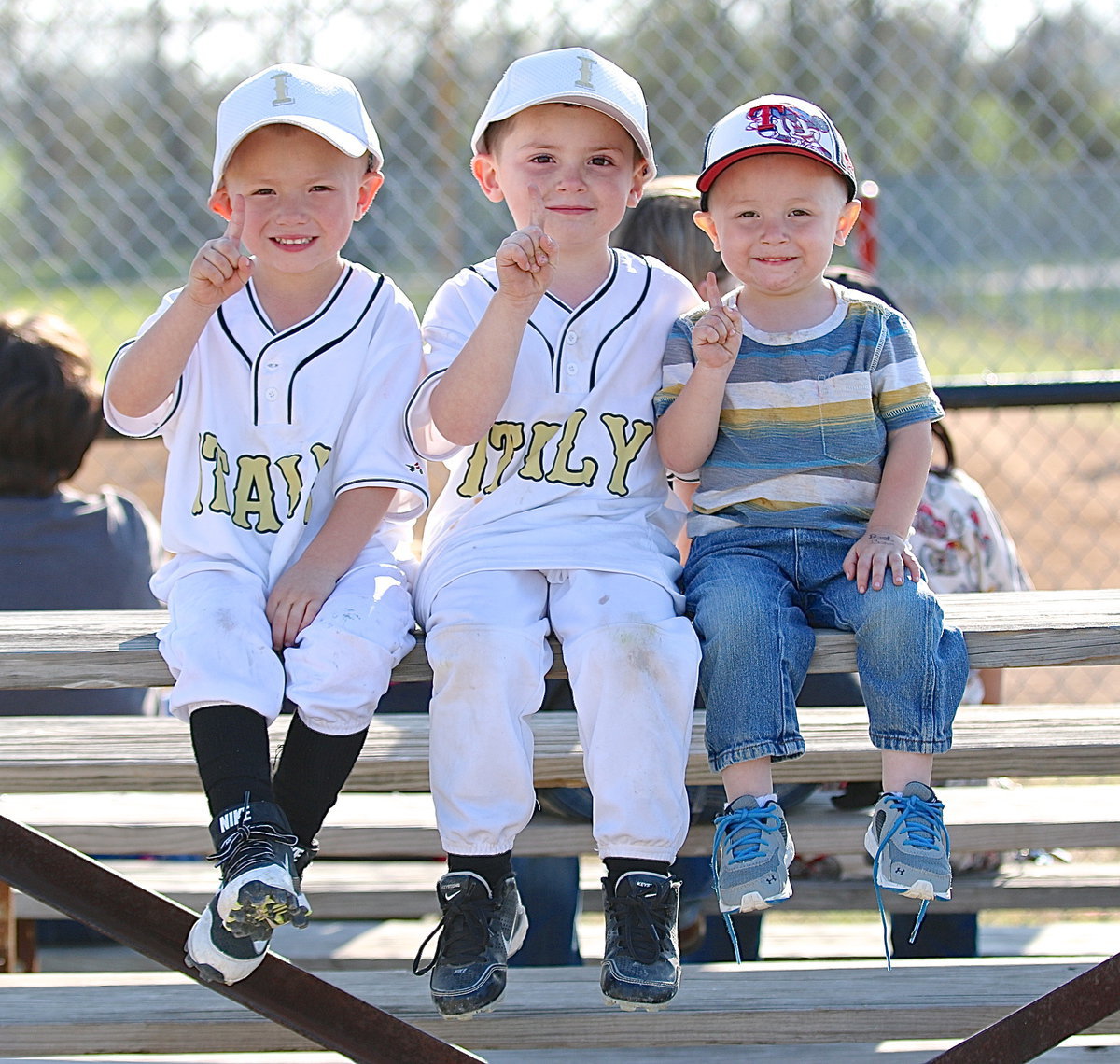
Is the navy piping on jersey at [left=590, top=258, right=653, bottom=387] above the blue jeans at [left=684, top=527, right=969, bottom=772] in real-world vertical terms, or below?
above

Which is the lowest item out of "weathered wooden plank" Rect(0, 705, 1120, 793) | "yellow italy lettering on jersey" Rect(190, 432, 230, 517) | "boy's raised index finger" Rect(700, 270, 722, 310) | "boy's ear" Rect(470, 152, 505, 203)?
"weathered wooden plank" Rect(0, 705, 1120, 793)

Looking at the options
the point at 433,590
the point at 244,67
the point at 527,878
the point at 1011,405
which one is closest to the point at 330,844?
the point at 527,878

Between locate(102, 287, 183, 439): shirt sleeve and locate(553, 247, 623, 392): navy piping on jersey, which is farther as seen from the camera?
locate(553, 247, 623, 392): navy piping on jersey

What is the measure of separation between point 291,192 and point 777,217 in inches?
28.5

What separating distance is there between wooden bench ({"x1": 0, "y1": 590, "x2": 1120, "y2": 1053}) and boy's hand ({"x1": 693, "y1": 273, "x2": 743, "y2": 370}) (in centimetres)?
43

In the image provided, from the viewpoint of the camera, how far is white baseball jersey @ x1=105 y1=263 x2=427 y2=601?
2.16 metres

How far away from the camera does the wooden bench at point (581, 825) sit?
2027 millimetres

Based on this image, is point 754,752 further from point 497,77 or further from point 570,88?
point 497,77

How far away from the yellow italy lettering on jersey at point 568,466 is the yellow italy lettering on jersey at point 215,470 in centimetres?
48

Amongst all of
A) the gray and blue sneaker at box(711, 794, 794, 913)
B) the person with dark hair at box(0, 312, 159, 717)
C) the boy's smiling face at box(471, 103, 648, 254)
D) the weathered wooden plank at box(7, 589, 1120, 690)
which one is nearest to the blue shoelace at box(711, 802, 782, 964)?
the gray and blue sneaker at box(711, 794, 794, 913)

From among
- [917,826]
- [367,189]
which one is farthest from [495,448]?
[917,826]

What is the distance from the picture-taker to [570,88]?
212cm

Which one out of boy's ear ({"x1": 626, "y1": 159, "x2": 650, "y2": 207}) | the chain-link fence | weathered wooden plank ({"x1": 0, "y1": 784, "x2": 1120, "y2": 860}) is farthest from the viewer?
→ the chain-link fence

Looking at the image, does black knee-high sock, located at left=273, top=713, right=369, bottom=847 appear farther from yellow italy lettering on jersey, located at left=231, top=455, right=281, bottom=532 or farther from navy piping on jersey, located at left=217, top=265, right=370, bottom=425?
navy piping on jersey, located at left=217, top=265, right=370, bottom=425
